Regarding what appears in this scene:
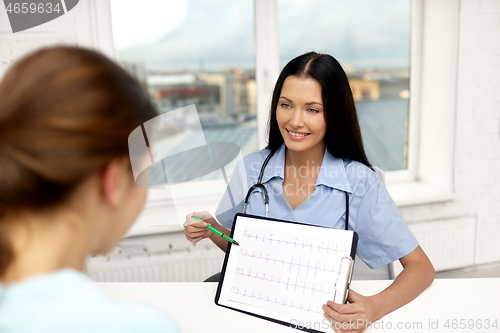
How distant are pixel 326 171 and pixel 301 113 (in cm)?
21

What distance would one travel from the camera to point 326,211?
1.18 metres

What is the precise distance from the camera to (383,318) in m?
0.92

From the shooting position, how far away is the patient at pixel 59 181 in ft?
1.25

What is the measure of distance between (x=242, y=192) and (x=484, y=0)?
1.92m

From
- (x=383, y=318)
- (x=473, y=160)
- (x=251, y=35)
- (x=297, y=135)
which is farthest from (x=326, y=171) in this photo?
(x=473, y=160)

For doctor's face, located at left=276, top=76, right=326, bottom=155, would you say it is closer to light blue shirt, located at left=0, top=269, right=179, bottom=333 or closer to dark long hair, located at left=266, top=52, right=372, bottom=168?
dark long hair, located at left=266, top=52, right=372, bottom=168

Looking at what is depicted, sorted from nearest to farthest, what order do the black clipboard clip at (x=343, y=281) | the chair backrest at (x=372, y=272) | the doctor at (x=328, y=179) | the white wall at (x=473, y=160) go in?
1. the black clipboard clip at (x=343, y=281)
2. the doctor at (x=328, y=179)
3. the chair backrest at (x=372, y=272)
4. the white wall at (x=473, y=160)

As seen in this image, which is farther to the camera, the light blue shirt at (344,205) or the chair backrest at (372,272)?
the chair backrest at (372,272)

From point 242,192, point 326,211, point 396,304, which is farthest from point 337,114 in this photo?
point 396,304

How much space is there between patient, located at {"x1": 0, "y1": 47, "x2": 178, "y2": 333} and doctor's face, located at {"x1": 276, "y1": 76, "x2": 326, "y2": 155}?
0.76 m

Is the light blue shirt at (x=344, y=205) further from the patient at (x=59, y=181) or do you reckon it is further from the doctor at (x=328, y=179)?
the patient at (x=59, y=181)

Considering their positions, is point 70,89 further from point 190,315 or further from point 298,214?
point 298,214

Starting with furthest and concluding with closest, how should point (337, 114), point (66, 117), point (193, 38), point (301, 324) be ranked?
point (193, 38) → point (337, 114) → point (301, 324) → point (66, 117)

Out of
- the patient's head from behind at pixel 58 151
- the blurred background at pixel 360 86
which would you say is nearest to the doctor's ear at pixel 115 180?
the patient's head from behind at pixel 58 151
